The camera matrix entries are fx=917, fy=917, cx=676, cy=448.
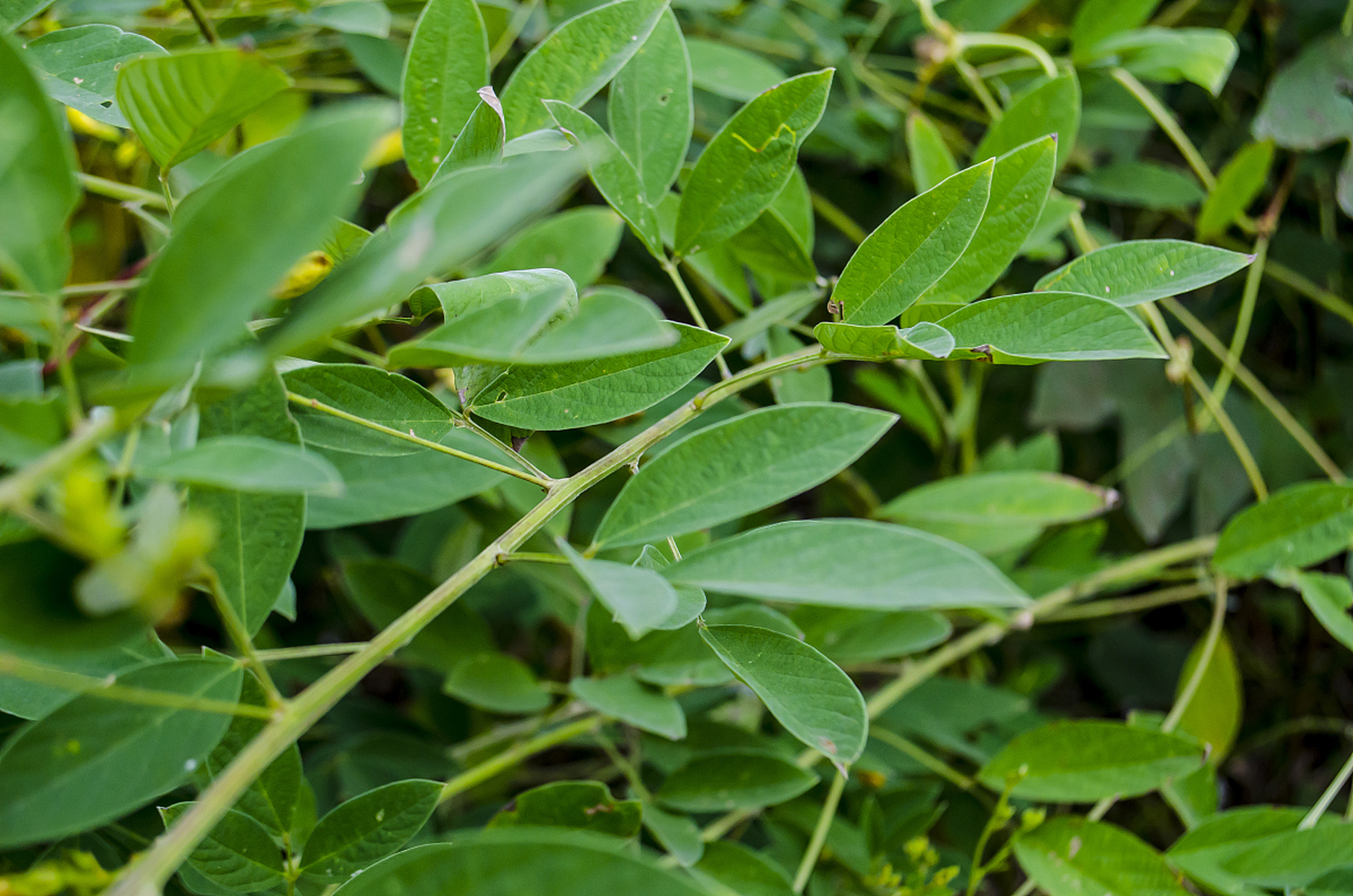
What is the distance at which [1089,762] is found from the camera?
427 millimetres

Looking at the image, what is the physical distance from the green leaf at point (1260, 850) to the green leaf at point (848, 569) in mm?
272

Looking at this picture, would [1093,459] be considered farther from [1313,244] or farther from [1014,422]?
[1313,244]

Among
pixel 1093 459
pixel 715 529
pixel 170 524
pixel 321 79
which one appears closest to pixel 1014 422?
pixel 1093 459

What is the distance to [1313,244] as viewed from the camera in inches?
27.7

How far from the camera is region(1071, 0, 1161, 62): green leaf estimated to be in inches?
20.8

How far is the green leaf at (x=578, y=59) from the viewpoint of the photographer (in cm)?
30

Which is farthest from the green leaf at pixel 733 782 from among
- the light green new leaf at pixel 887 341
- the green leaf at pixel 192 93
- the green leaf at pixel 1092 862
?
the green leaf at pixel 192 93

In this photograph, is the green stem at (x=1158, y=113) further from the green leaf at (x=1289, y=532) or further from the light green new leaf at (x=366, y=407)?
the light green new leaf at (x=366, y=407)

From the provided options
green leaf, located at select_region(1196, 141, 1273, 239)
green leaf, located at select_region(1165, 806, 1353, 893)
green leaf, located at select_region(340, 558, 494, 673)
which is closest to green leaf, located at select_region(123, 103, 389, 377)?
green leaf, located at select_region(340, 558, 494, 673)

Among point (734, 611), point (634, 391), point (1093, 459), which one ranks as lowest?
point (1093, 459)

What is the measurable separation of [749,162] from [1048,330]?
0.11 meters

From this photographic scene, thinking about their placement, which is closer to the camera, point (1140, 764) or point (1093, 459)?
point (1140, 764)

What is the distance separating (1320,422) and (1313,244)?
6.2 inches

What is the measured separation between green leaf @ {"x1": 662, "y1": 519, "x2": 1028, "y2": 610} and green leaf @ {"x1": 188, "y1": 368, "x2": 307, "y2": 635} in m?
0.10
